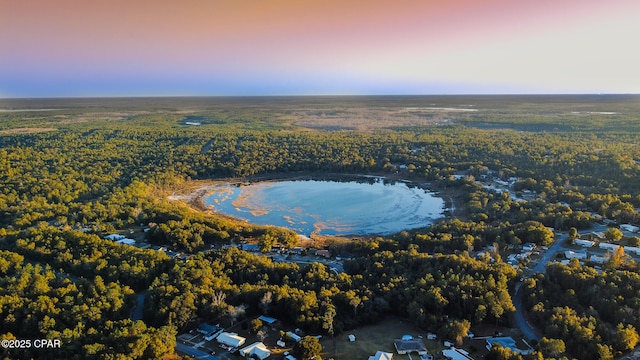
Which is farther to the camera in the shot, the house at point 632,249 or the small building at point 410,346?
the house at point 632,249

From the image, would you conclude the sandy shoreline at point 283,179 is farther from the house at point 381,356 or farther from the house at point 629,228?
the house at point 381,356

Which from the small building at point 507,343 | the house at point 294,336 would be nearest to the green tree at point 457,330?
the small building at point 507,343

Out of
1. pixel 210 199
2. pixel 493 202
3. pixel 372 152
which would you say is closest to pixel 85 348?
pixel 210 199

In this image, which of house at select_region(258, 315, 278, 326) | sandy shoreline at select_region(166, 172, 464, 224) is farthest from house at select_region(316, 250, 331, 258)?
sandy shoreline at select_region(166, 172, 464, 224)

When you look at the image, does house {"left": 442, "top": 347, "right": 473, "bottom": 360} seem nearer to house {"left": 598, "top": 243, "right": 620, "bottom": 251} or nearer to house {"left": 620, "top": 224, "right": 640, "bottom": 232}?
house {"left": 598, "top": 243, "right": 620, "bottom": 251}

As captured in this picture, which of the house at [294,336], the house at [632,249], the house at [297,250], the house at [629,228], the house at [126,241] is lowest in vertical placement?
the house at [294,336]

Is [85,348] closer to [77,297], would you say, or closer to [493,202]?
[77,297]

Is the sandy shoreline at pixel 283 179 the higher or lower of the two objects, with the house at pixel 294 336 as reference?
higher
